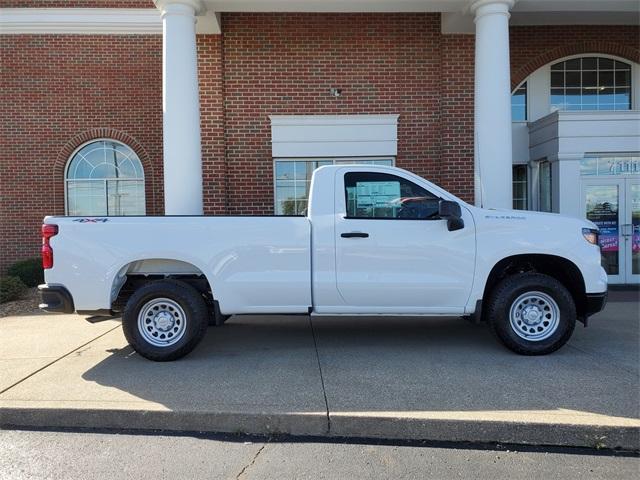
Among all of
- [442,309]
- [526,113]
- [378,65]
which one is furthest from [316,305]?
[526,113]

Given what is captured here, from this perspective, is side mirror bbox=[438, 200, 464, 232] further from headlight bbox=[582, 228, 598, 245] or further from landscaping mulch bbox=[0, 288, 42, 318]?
landscaping mulch bbox=[0, 288, 42, 318]

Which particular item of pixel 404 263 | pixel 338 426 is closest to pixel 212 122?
pixel 404 263

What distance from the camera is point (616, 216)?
10430 mm

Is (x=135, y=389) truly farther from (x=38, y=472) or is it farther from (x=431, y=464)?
(x=431, y=464)

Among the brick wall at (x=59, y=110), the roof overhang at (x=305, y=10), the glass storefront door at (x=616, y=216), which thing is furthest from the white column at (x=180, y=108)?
the glass storefront door at (x=616, y=216)

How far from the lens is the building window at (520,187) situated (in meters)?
11.6

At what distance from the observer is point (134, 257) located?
222 inches

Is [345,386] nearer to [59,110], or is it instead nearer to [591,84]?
[59,110]

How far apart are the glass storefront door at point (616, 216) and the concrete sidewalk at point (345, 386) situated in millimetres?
3603

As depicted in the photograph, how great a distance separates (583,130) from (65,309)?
355 inches

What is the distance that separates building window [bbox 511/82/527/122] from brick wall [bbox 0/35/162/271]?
7220 millimetres

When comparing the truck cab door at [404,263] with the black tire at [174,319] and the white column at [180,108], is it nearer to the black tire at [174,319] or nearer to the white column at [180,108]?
the black tire at [174,319]

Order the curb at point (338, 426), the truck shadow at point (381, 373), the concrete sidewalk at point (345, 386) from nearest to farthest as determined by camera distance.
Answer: the curb at point (338, 426) → the concrete sidewalk at point (345, 386) → the truck shadow at point (381, 373)

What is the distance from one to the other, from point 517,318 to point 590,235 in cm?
113
